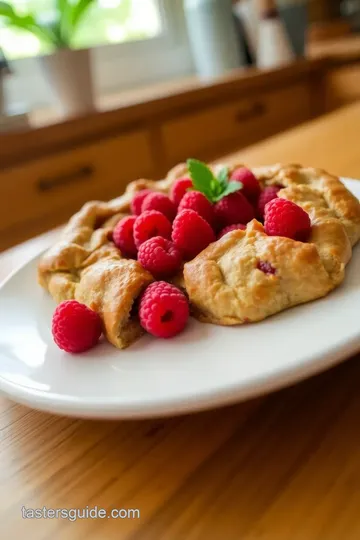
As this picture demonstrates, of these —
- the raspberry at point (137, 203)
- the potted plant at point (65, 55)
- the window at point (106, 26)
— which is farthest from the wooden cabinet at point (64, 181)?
the raspberry at point (137, 203)

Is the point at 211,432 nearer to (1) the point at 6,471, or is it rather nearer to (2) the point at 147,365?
(2) the point at 147,365

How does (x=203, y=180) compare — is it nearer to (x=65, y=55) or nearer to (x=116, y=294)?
(x=116, y=294)

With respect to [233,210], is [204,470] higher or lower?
lower

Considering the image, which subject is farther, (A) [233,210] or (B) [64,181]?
(B) [64,181]

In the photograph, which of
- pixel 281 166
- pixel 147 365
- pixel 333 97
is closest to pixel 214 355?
pixel 147 365

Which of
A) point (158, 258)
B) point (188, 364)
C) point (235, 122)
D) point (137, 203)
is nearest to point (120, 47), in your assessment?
point (235, 122)

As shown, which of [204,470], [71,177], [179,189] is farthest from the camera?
[71,177]

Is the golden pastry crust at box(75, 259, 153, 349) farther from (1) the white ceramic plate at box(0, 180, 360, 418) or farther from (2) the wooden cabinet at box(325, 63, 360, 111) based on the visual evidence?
(2) the wooden cabinet at box(325, 63, 360, 111)
